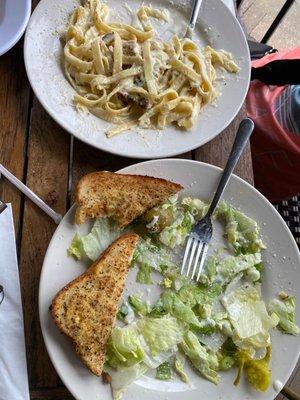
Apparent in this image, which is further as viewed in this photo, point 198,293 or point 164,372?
point 198,293

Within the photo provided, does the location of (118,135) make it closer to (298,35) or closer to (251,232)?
(251,232)

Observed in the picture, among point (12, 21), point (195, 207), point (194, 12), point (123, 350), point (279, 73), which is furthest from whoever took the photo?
point (279, 73)

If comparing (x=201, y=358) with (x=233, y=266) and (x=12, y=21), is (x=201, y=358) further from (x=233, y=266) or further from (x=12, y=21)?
(x=12, y=21)

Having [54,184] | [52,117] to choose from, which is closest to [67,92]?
[52,117]

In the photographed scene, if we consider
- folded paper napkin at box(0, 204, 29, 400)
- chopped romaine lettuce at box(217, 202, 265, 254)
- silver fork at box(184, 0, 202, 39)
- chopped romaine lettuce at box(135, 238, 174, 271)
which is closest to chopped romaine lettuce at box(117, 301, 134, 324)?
chopped romaine lettuce at box(135, 238, 174, 271)

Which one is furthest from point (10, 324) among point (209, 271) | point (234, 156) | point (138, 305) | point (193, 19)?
point (193, 19)

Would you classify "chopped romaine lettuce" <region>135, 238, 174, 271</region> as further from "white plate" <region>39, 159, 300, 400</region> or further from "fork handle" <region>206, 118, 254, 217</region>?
"fork handle" <region>206, 118, 254, 217</region>
